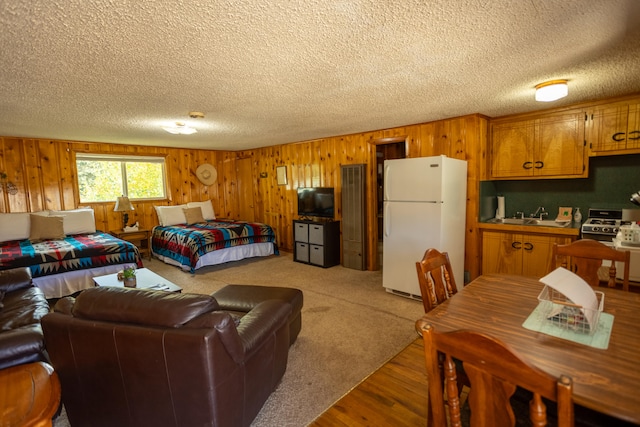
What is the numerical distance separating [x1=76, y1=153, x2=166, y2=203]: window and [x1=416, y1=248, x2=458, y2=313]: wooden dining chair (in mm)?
5951

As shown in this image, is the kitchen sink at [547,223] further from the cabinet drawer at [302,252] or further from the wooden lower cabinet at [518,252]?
the cabinet drawer at [302,252]

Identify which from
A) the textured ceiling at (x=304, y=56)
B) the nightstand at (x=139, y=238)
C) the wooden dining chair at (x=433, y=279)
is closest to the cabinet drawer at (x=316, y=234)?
the textured ceiling at (x=304, y=56)

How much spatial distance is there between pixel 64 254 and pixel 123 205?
6.29ft

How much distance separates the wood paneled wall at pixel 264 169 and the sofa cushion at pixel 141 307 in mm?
3499

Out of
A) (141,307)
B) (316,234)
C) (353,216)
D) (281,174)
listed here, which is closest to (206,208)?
(281,174)

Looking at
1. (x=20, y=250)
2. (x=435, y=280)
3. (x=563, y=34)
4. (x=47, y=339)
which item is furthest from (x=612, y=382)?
(x=20, y=250)

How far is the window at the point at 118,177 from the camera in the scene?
5.54 m

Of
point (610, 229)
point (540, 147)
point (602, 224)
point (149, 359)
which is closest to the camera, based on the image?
point (149, 359)

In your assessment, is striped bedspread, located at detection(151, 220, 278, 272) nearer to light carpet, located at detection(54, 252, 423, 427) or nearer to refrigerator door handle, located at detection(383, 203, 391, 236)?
light carpet, located at detection(54, 252, 423, 427)

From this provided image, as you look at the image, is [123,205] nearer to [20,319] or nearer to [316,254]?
[316,254]

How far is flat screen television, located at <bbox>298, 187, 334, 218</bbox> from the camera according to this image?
5.33 metres

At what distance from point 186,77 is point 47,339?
1.87 meters

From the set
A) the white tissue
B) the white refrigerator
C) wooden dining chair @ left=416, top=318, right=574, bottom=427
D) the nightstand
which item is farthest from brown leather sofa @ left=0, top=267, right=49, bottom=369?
the white tissue

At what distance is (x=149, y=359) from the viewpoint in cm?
134
